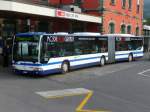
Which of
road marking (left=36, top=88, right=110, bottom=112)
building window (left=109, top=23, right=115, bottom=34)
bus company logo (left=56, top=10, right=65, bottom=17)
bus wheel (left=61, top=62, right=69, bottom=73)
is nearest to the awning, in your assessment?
bus company logo (left=56, top=10, right=65, bottom=17)

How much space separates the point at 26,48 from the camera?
21.1 m

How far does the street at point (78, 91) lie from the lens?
12.5 m

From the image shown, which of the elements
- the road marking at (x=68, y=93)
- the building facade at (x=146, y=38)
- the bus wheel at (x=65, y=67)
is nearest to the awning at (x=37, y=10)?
the bus wheel at (x=65, y=67)

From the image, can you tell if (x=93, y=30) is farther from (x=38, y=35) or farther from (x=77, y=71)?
(x=38, y=35)

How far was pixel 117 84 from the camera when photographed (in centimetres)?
1870

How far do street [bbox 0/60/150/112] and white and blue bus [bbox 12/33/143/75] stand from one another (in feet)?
1.89

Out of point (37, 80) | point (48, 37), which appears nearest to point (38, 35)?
point (48, 37)

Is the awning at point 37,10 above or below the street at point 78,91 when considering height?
above

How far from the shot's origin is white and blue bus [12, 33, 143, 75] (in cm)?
2066

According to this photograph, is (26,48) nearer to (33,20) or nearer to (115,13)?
(33,20)

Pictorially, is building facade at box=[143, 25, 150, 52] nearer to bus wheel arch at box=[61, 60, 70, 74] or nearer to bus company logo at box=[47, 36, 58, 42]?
bus wheel arch at box=[61, 60, 70, 74]

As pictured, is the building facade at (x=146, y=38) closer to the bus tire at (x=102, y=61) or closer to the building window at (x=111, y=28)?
the building window at (x=111, y=28)

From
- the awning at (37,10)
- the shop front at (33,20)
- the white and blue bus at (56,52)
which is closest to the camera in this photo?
the white and blue bus at (56,52)

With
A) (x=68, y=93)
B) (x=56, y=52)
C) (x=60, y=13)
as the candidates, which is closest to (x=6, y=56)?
(x=56, y=52)
